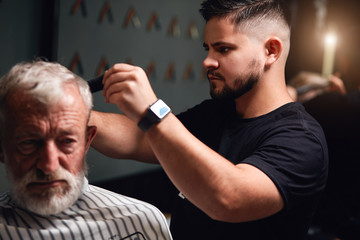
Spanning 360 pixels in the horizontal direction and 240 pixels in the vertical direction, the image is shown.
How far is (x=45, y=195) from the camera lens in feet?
4.29

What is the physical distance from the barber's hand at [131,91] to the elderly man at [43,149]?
177mm

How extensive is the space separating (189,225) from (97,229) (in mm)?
384

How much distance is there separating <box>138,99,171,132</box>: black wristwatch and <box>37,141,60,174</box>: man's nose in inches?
11.4

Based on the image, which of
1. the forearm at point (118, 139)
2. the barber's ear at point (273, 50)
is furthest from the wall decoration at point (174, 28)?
the barber's ear at point (273, 50)

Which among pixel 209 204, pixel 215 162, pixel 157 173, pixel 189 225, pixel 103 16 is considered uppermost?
pixel 103 16

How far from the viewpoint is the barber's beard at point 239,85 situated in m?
1.59

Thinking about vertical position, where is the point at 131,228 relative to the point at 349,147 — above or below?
above

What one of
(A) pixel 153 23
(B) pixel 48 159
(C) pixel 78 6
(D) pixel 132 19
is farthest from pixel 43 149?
(A) pixel 153 23

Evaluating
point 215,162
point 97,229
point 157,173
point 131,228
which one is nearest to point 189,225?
point 131,228

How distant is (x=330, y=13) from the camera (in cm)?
513

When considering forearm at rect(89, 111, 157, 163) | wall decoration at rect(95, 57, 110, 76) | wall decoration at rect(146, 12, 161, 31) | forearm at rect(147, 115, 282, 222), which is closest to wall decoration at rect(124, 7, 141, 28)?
wall decoration at rect(146, 12, 161, 31)

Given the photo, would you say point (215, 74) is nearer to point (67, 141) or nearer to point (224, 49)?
point (224, 49)

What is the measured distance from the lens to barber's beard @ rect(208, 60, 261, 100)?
1591mm

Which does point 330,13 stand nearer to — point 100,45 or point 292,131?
point 100,45
